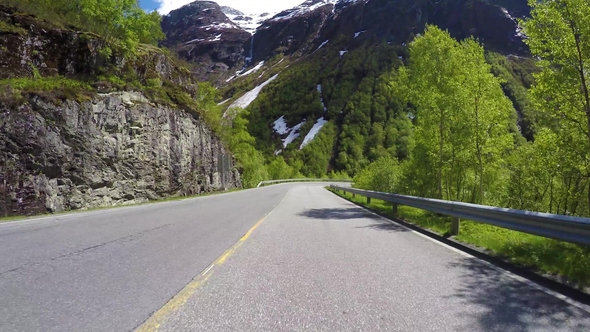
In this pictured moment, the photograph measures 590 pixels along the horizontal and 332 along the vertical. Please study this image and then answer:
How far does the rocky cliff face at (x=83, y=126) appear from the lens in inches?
627

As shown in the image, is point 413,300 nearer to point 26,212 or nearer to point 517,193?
point 517,193

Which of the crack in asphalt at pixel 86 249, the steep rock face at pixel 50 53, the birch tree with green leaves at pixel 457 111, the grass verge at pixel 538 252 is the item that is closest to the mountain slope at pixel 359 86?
the steep rock face at pixel 50 53

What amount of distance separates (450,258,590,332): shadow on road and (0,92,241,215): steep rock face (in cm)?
1666

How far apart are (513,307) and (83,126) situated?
67.4 ft

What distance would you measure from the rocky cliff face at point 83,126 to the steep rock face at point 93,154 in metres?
0.05

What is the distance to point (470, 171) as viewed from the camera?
18203 millimetres

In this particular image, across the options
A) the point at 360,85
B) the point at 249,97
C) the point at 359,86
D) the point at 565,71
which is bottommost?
the point at 565,71

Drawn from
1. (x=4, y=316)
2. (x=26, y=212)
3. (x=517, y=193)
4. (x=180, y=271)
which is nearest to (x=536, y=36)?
(x=517, y=193)

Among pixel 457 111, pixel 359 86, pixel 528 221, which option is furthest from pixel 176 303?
pixel 359 86

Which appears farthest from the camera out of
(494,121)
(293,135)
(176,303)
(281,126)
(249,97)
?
(249,97)

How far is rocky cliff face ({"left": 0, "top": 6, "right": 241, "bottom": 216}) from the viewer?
15938 mm

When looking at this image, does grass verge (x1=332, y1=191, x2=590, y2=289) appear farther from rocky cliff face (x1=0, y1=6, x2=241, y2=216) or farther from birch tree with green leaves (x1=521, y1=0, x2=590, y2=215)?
rocky cliff face (x1=0, y1=6, x2=241, y2=216)

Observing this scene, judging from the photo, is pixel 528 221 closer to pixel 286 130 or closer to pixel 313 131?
pixel 313 131

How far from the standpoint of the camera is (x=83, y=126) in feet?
63.2
